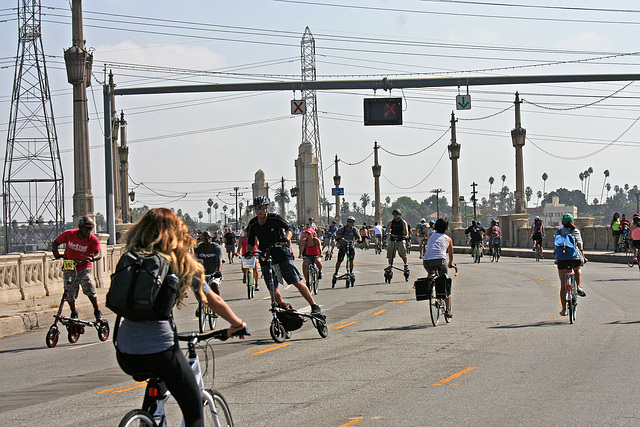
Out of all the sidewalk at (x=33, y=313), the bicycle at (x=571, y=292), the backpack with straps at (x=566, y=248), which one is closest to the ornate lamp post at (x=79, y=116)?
the sidewalk at (x=33, y=313)

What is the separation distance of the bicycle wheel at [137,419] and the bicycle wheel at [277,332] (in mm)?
7084

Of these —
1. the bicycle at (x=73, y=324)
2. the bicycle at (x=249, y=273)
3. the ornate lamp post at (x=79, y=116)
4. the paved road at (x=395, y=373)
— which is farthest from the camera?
the ornate lamp post at (x=79, y=116)

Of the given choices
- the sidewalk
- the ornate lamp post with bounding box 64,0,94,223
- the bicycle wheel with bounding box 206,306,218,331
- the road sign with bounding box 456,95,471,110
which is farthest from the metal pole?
the road sign with bounding box 456,95,471,110

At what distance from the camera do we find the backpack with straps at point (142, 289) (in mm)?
4438

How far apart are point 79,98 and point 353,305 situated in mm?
11124

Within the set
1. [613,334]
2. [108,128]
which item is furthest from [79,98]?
[613,334]

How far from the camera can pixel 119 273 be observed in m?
4.47

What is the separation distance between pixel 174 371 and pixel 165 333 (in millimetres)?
219

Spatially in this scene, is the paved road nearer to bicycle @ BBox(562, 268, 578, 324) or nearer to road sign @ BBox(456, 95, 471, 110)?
bicycle @ BBox(562, 268, 578, 324)

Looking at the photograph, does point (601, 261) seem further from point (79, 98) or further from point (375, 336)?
point (375, 336)

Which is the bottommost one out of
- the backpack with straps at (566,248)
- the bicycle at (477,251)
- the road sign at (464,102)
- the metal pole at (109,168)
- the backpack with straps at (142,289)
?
the bicycle at (477,251)

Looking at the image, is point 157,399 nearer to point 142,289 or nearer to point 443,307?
point 142,289

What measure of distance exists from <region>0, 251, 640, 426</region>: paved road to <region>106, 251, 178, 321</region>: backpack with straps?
2800mm

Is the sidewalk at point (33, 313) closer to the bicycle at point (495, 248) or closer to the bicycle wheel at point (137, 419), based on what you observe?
the bicycle wheel at point (137, 419)
